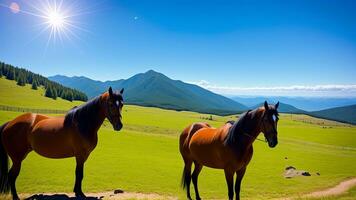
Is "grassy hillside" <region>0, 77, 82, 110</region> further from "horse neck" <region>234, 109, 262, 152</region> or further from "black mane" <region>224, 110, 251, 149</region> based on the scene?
"horse neck" <region>234, 109, 262, 152</region>

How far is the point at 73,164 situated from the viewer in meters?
26.3

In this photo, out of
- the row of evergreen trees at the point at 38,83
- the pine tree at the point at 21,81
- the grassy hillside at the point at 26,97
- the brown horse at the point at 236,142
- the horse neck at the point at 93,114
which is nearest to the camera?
the brown horse at the point at 236,142

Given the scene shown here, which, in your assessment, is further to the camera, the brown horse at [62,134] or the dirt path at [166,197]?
the dirt path at [166,197]

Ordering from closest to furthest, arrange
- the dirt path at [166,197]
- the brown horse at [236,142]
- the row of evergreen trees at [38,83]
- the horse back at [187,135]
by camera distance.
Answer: the brown horse at [236,142] < the horse back at [187,135] < the dirt path at [166,197] < the row of evergreen trees at [38,83]

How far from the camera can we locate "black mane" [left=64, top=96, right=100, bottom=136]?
29.3ft

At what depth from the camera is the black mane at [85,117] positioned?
895 cm

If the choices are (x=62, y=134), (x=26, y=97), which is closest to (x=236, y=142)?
(x=62, y=134)

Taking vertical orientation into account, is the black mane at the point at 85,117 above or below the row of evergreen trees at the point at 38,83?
below

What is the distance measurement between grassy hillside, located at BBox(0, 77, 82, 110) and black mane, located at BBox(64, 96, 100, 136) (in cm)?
9592

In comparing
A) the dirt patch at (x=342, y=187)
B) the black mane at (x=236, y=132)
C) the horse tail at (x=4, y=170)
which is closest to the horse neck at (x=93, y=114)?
the horse tail at (x=4, y=170)

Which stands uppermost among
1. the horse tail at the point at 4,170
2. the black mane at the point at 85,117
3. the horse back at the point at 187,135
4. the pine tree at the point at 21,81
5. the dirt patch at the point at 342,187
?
the pine tree at the point at 21,81

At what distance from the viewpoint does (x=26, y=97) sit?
111875 mm

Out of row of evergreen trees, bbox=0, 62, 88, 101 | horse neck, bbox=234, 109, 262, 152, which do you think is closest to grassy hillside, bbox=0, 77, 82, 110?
row of evergreen trees, bbox=0, 62, 88, 101

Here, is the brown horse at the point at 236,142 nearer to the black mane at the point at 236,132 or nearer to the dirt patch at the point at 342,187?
the black mane at the point at 236,132
